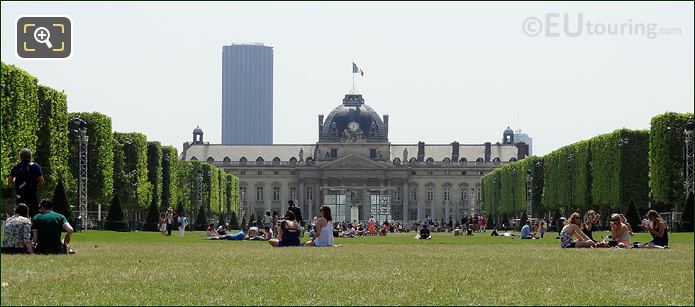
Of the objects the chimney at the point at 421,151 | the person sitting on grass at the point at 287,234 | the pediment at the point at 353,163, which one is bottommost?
the person sitting on grass at the point at 287,234

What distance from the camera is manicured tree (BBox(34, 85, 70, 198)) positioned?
49.8 metres

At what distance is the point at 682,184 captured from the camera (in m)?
57.9

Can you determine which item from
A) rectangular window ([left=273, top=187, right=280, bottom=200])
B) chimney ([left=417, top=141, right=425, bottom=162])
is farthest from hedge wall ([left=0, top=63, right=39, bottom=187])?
chimney ([left=417, top=141, right=425, bottom=162])

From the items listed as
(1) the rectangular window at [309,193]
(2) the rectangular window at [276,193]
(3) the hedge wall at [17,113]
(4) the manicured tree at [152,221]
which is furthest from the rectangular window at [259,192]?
(3) the hedge wall at [17,113]

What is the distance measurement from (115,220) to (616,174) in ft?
86.2

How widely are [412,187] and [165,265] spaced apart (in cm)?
15931

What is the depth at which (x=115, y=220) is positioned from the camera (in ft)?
181

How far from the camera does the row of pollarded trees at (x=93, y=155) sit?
147 ft

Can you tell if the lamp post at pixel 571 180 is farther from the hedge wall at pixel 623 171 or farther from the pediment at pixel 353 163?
the pediment at pixel 353 163

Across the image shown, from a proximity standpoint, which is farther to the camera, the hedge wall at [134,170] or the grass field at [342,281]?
the hedge wall at [134,170]

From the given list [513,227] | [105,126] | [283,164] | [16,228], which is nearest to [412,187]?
[283,164]

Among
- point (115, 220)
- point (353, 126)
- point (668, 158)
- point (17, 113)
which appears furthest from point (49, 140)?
point (353, 126)

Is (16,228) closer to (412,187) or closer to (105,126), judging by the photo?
(105,126)

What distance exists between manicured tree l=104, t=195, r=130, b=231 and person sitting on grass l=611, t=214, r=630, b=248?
102 feet
